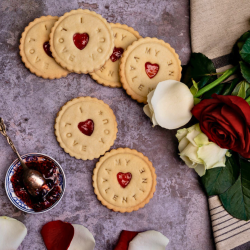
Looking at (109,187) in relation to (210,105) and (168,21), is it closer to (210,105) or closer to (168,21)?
(210,105)

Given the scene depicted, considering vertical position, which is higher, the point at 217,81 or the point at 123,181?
the point at 217,81

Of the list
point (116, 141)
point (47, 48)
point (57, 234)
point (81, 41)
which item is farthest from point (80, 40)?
point (57, 234)

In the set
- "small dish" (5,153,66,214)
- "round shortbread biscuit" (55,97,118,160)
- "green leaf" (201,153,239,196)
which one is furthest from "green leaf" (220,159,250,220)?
"small dish" (5,153,66,214)

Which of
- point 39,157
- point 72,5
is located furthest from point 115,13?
point 39,157

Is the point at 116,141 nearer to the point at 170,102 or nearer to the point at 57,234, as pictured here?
the point at 170,102

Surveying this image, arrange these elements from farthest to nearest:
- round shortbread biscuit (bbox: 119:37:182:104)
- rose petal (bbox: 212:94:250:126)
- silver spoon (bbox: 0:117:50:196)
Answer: round shortbread biscuit (bbox: 119:37:182:104) < silver spoon (bbox: 0:117:50:196) < rose petal (bbox: 212:94:250:126)

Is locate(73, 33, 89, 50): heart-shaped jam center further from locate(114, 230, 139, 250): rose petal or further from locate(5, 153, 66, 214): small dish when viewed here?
locate(114, 230, 139, 250): rose petal

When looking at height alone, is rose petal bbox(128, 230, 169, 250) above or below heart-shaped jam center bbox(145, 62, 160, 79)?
below
